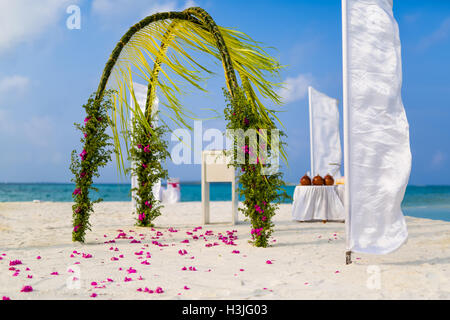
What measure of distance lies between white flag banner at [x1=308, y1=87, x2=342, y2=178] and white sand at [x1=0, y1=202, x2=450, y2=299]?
288 centimetres

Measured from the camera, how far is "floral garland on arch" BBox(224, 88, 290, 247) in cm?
461

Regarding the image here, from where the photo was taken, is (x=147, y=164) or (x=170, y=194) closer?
(x=147, y=164)

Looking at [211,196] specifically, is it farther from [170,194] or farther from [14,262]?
[14,262]

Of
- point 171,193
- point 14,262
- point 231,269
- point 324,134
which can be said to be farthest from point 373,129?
point 171,193

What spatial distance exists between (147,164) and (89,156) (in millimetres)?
1891

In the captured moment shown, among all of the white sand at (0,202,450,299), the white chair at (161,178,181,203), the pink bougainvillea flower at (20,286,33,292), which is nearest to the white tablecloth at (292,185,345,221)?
the white sand at (0,202,450,299)

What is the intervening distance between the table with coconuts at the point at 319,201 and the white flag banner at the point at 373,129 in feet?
12.9

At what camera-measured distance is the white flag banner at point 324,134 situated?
8.37 metres

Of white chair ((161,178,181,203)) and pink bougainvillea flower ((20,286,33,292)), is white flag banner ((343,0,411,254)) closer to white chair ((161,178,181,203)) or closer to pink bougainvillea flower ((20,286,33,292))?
pink bougainvillea flower ((20,286,33,292))

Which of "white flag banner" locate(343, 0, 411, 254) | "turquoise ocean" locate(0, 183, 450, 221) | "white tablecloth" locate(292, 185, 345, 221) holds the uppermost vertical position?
"white flag banner" locate(343, 0, 411, 254)

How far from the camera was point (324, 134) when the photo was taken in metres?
8.44

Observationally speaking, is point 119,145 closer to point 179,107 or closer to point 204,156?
point 179,107

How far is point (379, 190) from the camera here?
3.50 metres

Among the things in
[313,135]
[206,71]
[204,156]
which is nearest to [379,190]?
[206,71]
